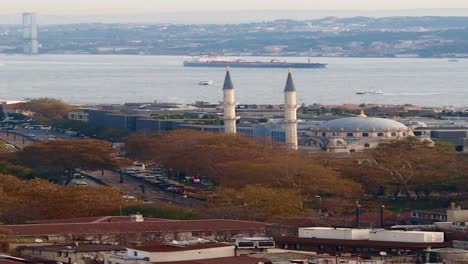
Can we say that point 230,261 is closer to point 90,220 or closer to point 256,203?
point 90,220

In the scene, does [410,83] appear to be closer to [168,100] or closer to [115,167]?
[168,100]

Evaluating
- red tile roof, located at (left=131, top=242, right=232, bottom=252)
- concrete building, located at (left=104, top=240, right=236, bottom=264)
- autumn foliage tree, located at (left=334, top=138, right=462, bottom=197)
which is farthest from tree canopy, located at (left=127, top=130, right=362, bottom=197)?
concrete building, located at (left=104, top=240, right=236, bottom=264)

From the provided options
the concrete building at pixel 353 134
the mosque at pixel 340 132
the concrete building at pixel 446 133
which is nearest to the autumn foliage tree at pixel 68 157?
the mosque at pixel 340 132

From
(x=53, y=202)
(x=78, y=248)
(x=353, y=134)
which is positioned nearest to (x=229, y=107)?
(x=353, y=134)

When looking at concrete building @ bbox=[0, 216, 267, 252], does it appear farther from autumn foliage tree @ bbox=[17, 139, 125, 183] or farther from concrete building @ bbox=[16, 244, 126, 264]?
autumn foliage tree @ bbox=[17, 139, 125, 183]

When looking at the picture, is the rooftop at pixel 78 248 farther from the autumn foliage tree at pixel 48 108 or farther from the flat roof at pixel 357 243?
the autumn foliage tree at pixel 48 108

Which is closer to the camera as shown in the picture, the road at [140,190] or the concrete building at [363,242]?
the concrete building at [363,242]

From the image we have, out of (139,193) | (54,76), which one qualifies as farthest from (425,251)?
(54,76)
